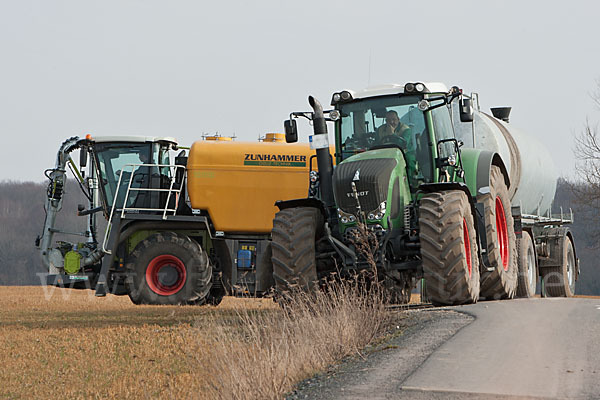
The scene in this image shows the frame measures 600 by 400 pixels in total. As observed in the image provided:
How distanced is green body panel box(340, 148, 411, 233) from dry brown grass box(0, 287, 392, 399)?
1.28m

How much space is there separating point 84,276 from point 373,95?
8.55 meters

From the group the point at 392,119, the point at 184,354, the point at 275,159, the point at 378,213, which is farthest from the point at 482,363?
the point at 275,159

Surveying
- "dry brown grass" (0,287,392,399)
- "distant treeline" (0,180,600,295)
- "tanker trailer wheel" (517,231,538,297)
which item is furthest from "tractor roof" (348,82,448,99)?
"distant treeline" (0,180,600,295)

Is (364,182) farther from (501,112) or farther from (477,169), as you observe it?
(501,112)

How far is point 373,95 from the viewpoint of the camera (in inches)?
476

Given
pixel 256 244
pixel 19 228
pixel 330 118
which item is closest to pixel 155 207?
pixel 256 244

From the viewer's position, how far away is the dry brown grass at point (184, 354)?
261 inches

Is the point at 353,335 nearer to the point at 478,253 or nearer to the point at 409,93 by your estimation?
the point at 478,253

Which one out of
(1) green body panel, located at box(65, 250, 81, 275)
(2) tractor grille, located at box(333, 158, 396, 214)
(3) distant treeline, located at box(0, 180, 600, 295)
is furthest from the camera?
(3) distant treeline, located at box(0, 180, 600, 295)

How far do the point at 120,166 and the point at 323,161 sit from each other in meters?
7.55

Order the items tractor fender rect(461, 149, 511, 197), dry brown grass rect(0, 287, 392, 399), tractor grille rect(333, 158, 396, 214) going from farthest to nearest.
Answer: tractor fender rect(461, 149, 511, 197) → tractor grille rect(333, 158, 396, 214) → dry brown grass rect(0, 287, 392, 399)

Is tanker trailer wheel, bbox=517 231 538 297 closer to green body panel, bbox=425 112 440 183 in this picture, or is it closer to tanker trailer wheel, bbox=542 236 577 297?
tanker trailer wheel, bbox=542 236 577 297

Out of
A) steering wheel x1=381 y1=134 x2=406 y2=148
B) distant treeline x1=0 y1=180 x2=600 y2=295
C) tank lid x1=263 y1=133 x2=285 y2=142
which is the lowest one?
distant treeline x1=0 y1=180 x2=600 y2=295

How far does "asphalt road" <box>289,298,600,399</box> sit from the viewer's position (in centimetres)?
605
